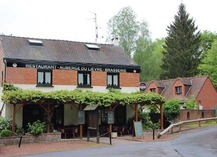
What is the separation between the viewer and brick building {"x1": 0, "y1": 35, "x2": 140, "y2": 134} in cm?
2767

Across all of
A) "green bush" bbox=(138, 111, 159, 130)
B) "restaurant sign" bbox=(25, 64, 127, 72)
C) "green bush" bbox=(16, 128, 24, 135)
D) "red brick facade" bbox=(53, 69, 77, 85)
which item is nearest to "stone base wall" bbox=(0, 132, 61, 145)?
"green bush" bbox=(16, 128, 24, 135)

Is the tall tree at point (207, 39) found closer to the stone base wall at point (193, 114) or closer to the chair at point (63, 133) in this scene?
the stone base wall at point (193, 114)

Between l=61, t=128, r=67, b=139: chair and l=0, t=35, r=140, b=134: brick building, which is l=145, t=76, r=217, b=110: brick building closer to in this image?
l=0, t=35, r=140, b=134: brick building

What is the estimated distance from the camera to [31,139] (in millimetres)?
24359

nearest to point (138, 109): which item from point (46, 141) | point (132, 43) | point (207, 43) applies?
point (46, 141)

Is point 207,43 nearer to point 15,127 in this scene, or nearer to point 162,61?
point 162,61

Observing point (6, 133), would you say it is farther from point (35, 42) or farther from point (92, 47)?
point (92, 47)

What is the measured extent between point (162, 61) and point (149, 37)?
5818mm

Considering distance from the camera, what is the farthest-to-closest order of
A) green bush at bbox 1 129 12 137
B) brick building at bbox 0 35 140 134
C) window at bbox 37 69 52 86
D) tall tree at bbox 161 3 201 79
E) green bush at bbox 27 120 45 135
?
tall tree at bbox 161 3 201 79
window at bbox 37 69 52 86
brick building at bbox 0 35 140 134
green bush at bbox 27 120 45 135
green bush at bbox 1 129 12 137

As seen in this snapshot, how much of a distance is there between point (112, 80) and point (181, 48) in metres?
32.0

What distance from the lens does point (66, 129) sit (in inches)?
1081

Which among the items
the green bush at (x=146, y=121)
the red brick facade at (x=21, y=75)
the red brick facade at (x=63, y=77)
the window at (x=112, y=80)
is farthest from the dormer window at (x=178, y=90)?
the red brick facade at (x=21, y=75)

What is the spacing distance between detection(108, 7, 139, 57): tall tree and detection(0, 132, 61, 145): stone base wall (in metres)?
33.6

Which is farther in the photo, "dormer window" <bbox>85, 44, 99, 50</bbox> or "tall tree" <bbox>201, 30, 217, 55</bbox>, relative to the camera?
"tall tree" <bbox>201, 30, 217, 55</bbox>
